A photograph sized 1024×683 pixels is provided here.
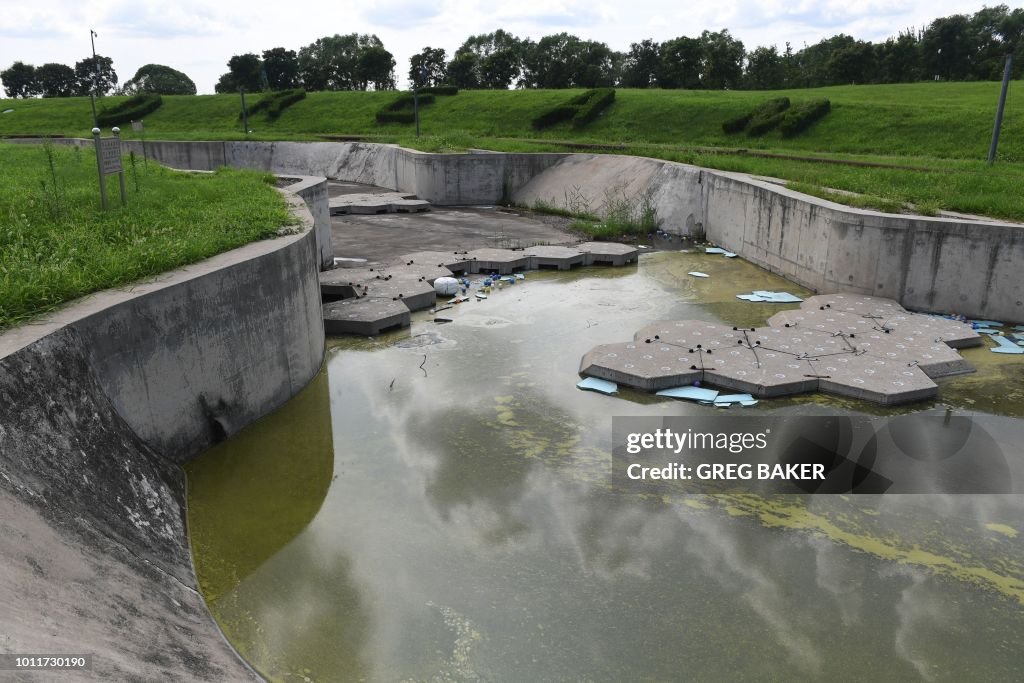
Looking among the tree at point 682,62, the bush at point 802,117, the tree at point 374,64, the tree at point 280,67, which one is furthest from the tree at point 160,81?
the bush at point 802,117

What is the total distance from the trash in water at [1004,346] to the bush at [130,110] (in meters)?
39.5

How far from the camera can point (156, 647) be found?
3.73m

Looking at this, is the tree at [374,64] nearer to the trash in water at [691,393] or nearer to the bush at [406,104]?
the bush at [406,104]

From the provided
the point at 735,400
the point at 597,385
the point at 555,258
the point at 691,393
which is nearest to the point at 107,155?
the point at 597,385

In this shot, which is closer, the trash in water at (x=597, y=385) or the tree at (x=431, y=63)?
the trash in water at (x=597, y=385)

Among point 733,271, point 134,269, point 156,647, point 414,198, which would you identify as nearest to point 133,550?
point 156,647

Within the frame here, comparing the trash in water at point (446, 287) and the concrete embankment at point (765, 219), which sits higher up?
the concrete embankment at point (765, 219)

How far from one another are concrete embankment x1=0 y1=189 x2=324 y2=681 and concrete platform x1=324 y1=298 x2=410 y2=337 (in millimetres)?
1595

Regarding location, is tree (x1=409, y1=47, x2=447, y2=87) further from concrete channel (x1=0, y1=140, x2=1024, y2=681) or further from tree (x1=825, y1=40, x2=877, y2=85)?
concrete channel (x1=0, y1=140, x2=1024, y2=681)

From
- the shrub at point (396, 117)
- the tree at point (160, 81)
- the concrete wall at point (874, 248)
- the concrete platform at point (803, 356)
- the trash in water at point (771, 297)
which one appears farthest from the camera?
the tree at point (160, 81)

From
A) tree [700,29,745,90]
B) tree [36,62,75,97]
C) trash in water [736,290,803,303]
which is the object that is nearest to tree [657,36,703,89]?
tree [700,29,745,90]

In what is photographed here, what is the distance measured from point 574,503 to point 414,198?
1852 cm

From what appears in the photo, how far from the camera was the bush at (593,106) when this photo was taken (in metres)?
29.9

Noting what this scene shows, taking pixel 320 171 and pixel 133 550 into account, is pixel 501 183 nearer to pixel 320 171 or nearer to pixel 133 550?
pixel 320 171
